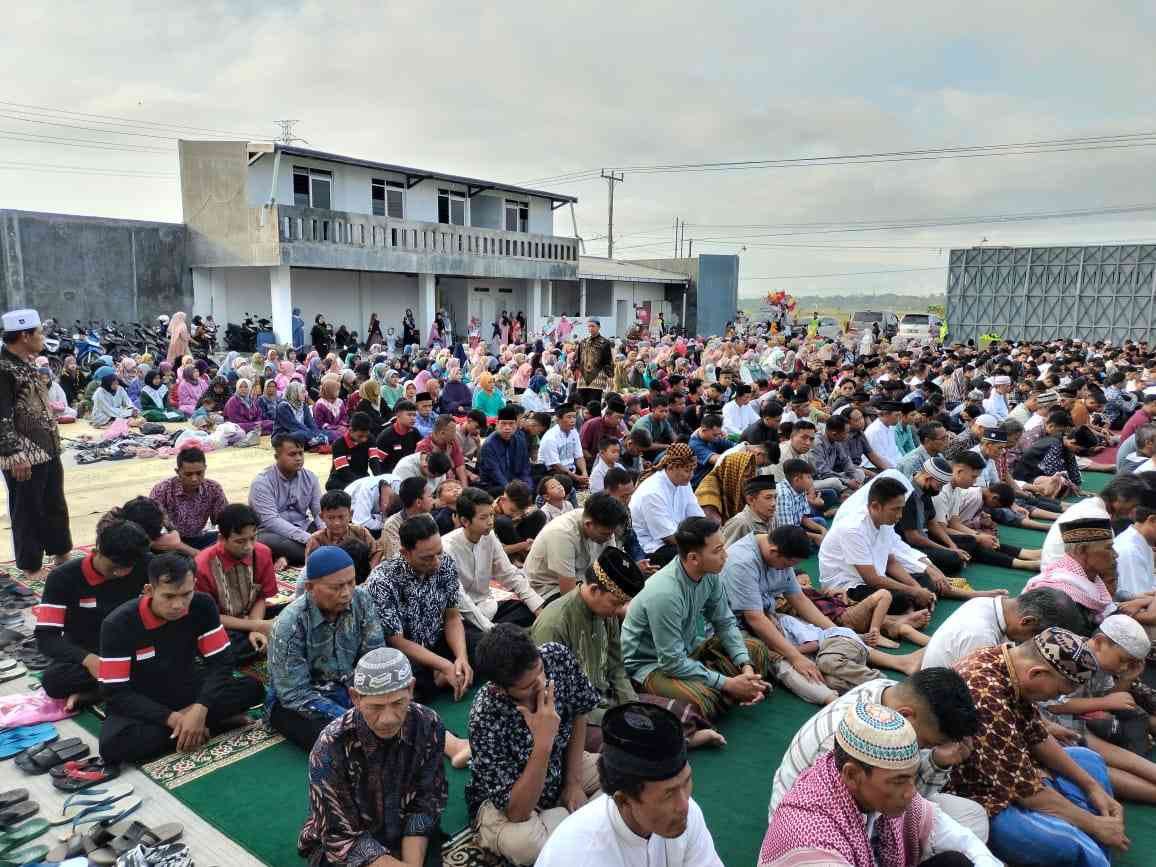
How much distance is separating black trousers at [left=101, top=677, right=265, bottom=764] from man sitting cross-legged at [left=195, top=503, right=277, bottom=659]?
20.6 inches

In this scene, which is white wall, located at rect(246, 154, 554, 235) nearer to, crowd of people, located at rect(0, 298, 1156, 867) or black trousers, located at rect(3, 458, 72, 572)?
crowd of people, located at rect(0, 298, 1156, 867)

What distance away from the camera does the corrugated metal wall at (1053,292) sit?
2531 centimetres

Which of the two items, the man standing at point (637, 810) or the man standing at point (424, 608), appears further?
the man standing at point (424, 608)

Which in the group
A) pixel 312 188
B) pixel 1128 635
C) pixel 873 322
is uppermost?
pixel 312 188

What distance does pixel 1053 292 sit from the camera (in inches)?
1049

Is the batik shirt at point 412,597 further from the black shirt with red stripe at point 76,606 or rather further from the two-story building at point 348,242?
the two-story building at point 348,242

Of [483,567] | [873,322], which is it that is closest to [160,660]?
[483,567]

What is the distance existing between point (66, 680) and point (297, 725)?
1219 mm

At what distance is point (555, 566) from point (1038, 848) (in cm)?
259

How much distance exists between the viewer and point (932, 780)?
2.61m

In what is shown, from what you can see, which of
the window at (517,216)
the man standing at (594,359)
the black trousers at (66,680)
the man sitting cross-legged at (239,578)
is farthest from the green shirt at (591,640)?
the window at (517,216)

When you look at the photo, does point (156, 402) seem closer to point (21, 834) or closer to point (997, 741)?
point (21, 834)

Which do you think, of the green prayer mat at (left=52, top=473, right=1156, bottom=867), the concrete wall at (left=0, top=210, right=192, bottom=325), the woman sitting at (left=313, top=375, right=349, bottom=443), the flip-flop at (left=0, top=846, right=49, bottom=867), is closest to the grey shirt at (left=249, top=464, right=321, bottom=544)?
the green prayer mat at (left=52, top=473, right=1156, bottom=867)

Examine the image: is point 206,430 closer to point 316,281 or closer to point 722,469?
point 722,469
